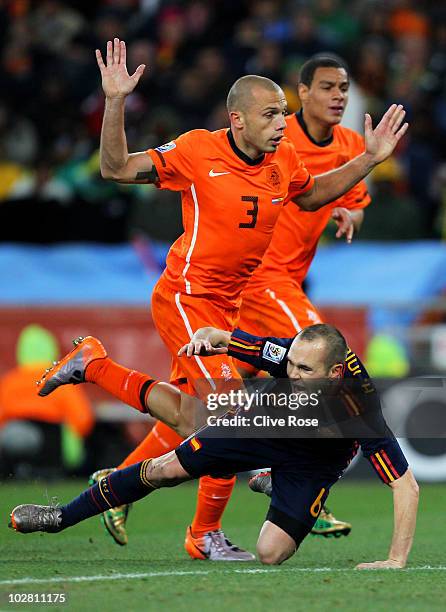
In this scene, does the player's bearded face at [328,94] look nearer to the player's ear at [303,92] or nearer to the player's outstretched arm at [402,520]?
the player's ear at [303,92]

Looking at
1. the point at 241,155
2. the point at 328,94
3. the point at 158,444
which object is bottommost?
the point at 158,444

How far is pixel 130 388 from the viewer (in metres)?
7.41

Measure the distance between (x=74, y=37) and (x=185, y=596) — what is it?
1264 cm

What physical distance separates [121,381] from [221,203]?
1.11 meters

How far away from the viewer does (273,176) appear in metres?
7.50

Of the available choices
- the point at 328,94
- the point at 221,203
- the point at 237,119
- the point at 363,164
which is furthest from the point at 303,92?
the point at 221,203

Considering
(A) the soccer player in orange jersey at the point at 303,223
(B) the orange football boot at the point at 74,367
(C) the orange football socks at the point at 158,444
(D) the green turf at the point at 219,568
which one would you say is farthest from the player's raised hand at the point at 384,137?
(D) the green turf at the point at 219,568

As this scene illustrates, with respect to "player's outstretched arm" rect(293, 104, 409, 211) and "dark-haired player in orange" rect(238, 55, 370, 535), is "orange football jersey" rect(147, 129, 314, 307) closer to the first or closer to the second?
"player's outstretched arm" rect(293, 104, 409, 211)

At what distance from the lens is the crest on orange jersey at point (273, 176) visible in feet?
24.5

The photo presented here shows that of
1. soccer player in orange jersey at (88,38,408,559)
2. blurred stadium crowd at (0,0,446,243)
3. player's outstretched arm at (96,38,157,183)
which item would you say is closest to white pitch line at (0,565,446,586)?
soccer player in orange jersey at (88,38,408,559)

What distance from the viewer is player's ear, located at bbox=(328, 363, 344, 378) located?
653 centimetres

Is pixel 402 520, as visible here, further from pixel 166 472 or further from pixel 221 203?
pixel 221 203

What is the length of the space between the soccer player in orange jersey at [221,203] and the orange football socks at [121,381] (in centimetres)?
26

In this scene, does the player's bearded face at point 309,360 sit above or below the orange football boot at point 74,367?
above
